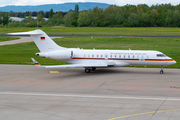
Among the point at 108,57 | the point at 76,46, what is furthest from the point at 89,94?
the point at 76,46

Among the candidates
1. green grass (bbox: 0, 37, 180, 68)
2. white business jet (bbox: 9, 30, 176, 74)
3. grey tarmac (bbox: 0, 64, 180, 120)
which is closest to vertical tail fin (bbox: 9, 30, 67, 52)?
white business jet (bbox: 9, 30, 176, 74)

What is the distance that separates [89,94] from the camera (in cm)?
1995

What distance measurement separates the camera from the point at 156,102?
17.7 meters

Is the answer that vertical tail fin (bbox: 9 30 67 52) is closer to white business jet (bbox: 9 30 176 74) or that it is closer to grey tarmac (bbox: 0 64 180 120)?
white business jet (bbox: 9 30 176 74)

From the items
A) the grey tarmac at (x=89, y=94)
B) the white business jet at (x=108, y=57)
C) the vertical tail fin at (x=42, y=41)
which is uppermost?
Answer: the vertical tail fin at (x=42, y=41)

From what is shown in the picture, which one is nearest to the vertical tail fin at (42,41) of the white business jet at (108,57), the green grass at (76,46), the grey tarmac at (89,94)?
the white business jet at (108,57)

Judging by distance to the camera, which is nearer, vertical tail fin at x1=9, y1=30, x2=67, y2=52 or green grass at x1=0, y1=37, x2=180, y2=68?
vertical tail fin at x1=9, y1=30, x2=67, y2=52

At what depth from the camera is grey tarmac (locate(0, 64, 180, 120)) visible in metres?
15.2

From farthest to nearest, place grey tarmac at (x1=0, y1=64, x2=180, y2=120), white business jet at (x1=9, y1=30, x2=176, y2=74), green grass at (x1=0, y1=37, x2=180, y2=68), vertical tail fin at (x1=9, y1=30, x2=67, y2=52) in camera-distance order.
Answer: green grass at (x1=0, y1=37, x2=180, y2=68) < vertical tail fin at (x1=9, y1=30, x2=67, y2=52) < white business jet at (x1=9, y1=30, x2=176, y2=74) < grey tarmac at (x1=0, y1=64, x2=180, y2=120)

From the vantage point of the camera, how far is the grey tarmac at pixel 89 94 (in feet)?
49.8

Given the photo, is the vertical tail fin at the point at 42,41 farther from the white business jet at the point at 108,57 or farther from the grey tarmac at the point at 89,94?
the grey tarmac at the point at 89,94

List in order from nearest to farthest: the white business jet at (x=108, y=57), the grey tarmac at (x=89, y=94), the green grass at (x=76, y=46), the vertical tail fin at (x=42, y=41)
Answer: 1. the grey tarmac at (x=89, y=94)
2. the white business jet at (x=108, y=57)
3. the vertical tail fin at (x=42, y=41)
4. the green grass at (x=76, y=46)

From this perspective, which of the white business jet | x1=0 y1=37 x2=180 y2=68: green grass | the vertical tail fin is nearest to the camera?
the white business jet

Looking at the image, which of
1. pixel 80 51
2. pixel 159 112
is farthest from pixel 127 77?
pixel 159 112
